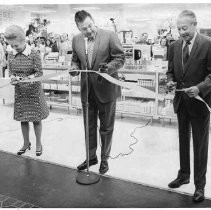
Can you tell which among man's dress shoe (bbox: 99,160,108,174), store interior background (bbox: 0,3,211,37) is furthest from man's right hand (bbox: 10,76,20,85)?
store interior background (bbox: 0,3,211,37)

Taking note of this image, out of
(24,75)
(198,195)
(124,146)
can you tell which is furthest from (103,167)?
(24,75)

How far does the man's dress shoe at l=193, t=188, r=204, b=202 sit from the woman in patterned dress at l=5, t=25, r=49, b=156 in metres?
1.97

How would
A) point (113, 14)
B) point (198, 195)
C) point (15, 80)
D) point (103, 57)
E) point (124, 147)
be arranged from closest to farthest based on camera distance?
point (198, 195), point (103, 57), point (15, 80), point (124, 147), point (113, 14)

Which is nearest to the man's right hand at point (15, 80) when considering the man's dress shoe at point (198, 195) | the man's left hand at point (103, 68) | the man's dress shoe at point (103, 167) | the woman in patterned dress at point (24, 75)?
the woman in patterned dress at point (24, 75)

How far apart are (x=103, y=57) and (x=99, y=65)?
0.16 m

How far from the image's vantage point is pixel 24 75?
11.7 feet

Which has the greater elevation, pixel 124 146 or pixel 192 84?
pixel 192 84

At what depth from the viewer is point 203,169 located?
265cm

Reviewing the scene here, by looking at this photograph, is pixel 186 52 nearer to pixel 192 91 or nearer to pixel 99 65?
pixel 192 91

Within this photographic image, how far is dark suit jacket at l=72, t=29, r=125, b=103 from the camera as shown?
302cm

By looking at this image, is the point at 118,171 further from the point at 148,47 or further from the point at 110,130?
the point at 148,47

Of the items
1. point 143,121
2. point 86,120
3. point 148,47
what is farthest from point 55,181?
point 148,47

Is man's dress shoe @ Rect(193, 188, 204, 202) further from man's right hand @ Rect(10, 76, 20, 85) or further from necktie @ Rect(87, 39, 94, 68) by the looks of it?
man's right hand @ Rect(10, 76, 20, 85)

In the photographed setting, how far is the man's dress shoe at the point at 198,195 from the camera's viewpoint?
2.66 m
